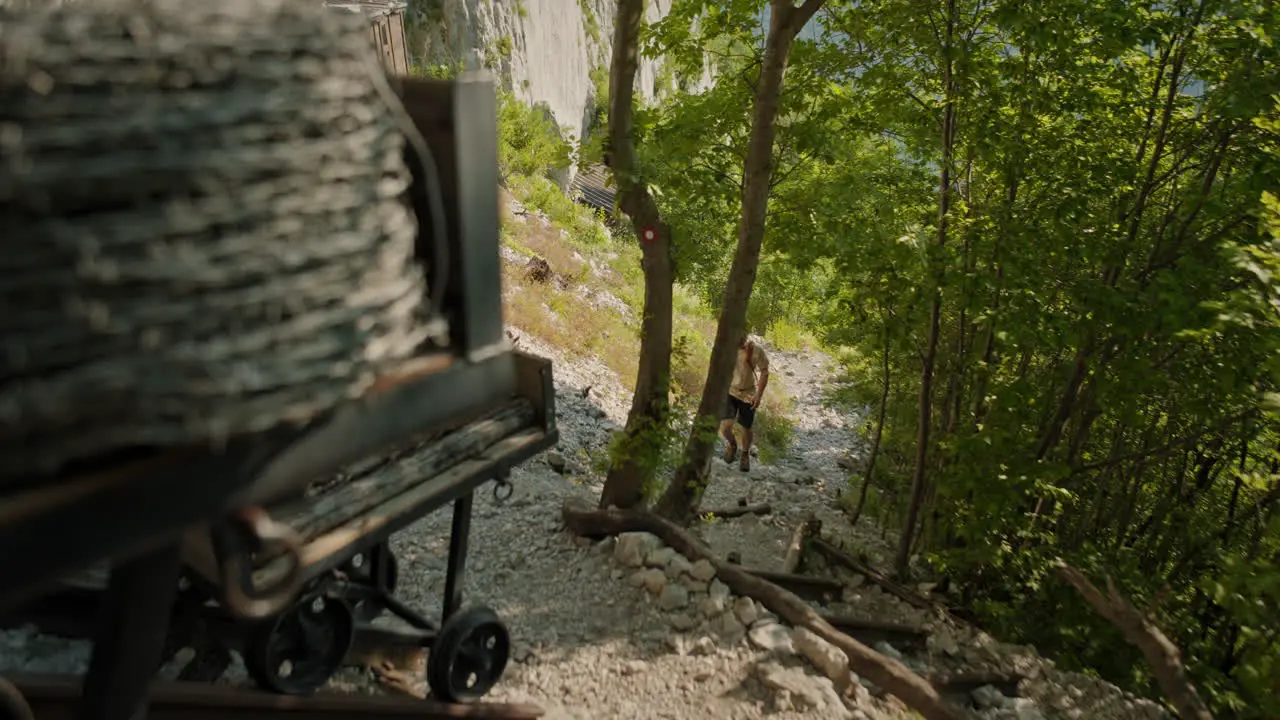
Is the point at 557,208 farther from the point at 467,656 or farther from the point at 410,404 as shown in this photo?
the point at 410,404

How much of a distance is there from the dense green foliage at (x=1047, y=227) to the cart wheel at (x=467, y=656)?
349 cm

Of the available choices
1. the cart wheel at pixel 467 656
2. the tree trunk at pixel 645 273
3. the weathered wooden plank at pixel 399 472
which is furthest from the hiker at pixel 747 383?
the weathered wooden plank at pixel 399 472

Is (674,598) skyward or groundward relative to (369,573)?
groundward

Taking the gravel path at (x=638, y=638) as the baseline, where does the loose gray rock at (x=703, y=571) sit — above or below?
above

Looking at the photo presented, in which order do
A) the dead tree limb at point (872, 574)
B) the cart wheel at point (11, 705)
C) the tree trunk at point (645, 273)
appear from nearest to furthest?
the cart wheel at point (11, 705), the tree trunk at point (645, 273), the dead tree limb at point (872, 574)

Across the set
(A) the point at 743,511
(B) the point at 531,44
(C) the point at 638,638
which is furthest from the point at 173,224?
(B) the point at 531,44

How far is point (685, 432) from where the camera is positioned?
760 cm

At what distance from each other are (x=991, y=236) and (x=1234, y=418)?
204 centimetres

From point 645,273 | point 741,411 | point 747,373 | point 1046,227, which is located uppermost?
point 1046,227

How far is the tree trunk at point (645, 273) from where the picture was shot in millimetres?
→ 6090

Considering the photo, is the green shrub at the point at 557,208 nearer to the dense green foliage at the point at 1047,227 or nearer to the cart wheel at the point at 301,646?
the dense green foliage at the point at 1047,227

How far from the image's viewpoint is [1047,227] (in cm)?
675

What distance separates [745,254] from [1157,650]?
140 inches

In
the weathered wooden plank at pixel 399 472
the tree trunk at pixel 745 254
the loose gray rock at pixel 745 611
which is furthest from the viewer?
the tree trunk at pixel 745 254
